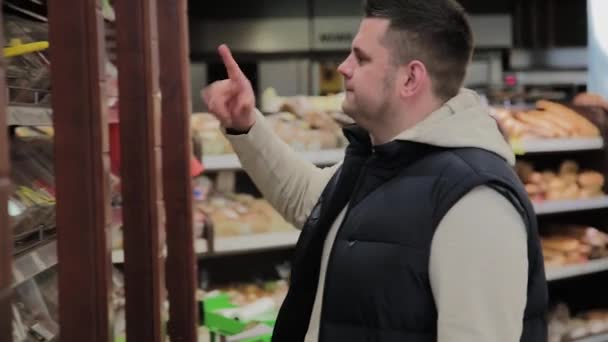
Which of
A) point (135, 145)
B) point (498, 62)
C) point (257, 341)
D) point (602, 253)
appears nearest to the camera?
point (135, 145)

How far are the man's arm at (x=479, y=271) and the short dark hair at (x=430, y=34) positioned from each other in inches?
11.7

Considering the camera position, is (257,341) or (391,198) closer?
(391,198)

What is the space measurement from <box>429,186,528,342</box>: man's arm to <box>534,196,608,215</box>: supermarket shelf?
2.74m

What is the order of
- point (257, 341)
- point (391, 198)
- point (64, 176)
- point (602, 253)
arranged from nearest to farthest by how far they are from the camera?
point (64, 176) → point (391, 198) → point (257, 341) → point (602, 253)

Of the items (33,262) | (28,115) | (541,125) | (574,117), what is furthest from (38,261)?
(574,117)

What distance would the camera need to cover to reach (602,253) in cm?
452

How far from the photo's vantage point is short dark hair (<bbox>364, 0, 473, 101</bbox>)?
1.62 meters

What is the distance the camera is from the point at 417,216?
153 cm

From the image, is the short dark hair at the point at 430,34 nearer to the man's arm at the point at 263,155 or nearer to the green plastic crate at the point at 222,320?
the man's arm at the point at 263,155

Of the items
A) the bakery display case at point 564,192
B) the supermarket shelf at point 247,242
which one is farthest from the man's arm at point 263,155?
the bakery display case at point 564,192

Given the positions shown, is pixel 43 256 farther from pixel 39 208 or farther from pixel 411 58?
pixel 411 58

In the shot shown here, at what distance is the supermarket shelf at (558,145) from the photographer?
162 inches

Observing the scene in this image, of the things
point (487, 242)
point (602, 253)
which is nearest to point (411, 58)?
point (487, 242)

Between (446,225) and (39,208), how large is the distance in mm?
863
